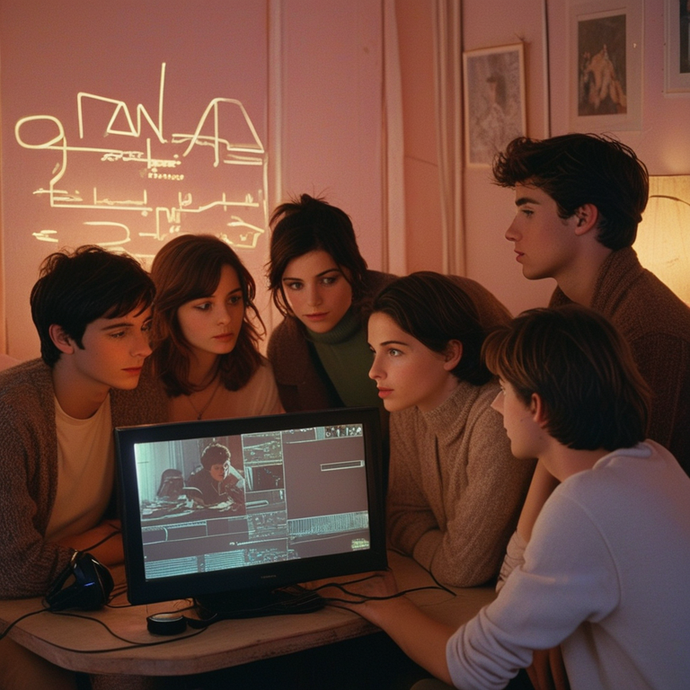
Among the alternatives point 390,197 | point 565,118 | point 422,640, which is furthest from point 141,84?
point 422,640

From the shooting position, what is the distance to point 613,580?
1.36 metres

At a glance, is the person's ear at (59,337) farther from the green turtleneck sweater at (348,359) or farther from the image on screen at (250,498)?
the green turtleneck sweater at (348,359)

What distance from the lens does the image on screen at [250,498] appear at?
1760 mm

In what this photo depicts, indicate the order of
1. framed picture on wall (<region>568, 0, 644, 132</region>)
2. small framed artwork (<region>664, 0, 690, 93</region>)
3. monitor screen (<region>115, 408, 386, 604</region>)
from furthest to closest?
framed picture on wall (<region>568, 0, 644, 132</region>) < small framed artwork (<region>664, 0, 690, 93</region>) < monitor screen (<region>115, 408, 386, 604</region>)

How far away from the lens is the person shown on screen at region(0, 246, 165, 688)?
1.85 metres

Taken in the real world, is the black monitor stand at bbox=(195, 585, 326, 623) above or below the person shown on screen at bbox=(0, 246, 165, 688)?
below

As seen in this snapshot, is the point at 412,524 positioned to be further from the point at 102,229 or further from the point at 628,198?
the point at 102,229

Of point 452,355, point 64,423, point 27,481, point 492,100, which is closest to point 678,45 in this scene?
point 492,100

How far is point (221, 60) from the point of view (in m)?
4.04

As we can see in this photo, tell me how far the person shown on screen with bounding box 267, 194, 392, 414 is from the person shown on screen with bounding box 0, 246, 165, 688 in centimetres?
54

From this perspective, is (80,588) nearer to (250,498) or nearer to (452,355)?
(250,498)

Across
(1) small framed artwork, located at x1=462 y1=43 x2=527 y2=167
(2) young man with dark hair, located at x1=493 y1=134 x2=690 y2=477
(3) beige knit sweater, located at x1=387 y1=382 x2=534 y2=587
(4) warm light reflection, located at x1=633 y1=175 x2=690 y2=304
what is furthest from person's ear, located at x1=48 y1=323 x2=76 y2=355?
(1) small framed artwork, located at x1=462 y1=43 x2=527 y2=167

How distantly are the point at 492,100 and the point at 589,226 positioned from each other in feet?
6.79

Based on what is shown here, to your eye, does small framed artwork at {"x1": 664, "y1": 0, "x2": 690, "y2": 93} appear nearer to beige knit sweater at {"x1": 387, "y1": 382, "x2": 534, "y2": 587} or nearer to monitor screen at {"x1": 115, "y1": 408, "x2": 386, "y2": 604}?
beige knit sweater at {"x1": 387, "y1": 382, "x2": 534, "y2": 587}
